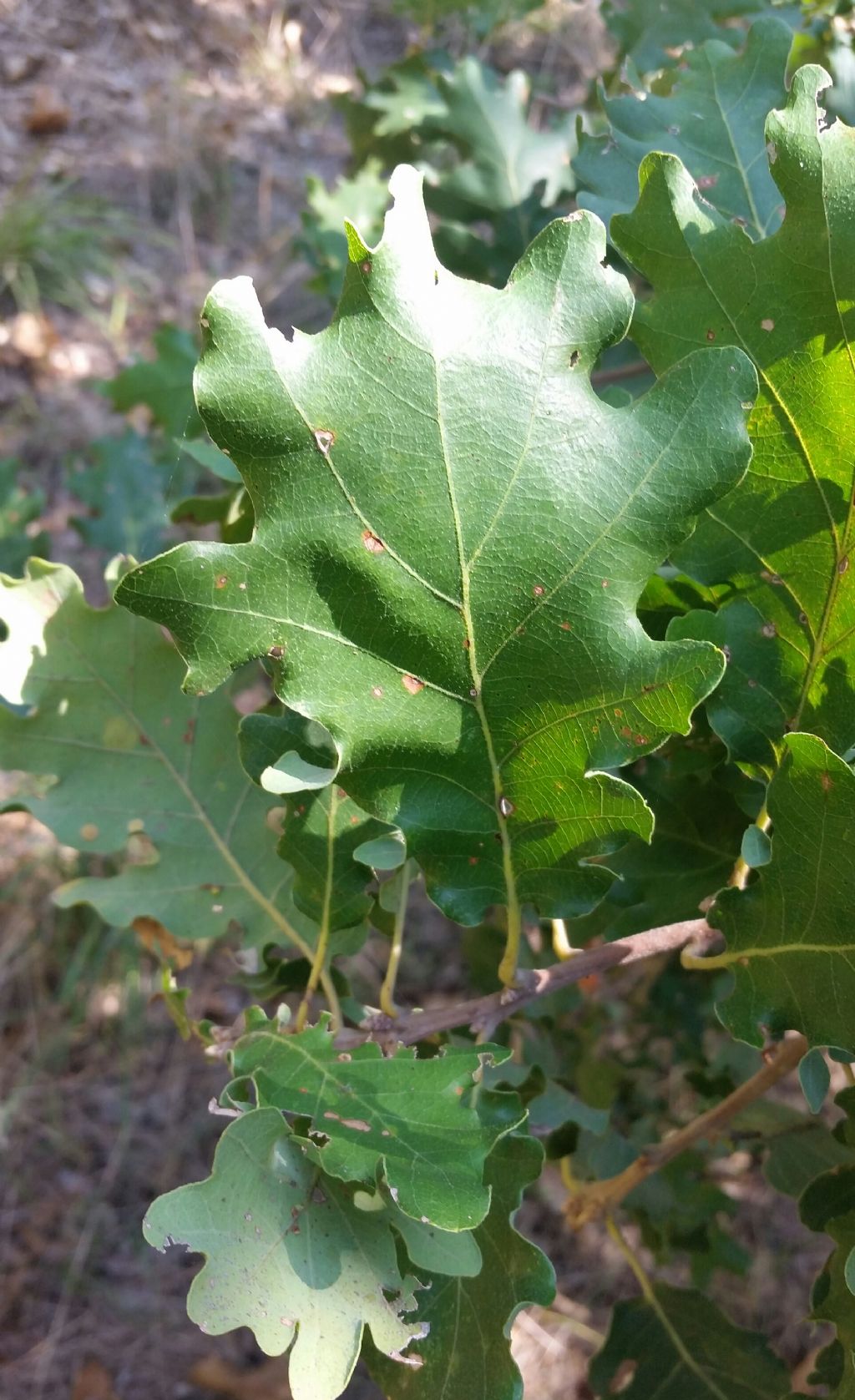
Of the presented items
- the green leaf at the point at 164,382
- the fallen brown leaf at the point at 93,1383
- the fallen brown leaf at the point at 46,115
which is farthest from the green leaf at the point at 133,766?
the fallen brown leaf at the point at 46,115

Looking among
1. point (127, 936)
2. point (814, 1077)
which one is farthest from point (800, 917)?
point (127, 936)

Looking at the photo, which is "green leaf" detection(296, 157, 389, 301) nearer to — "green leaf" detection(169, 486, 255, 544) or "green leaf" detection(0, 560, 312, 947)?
"green leaf" detection(169, 486, 255, 544)

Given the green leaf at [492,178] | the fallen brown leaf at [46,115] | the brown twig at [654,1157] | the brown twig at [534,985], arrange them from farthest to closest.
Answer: the fallen brown leaf at [46,115]
the green leaf at [492,178]
the brown twig at [654,1157]
the brown twig at [534,985]

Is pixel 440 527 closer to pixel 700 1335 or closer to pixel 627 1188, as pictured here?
pixel 627 1188

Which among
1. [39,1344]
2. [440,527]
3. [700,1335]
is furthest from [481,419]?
[39,1344]

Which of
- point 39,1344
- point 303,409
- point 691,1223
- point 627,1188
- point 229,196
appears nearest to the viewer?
point 303,409

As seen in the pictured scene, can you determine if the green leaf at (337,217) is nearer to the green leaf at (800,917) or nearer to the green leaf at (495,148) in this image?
the green leaf at (495,148)

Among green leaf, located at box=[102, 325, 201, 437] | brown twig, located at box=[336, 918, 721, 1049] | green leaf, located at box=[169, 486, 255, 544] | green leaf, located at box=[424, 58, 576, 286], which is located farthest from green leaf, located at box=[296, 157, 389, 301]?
brown twig, located at box=[336, 918, 721, 1049]

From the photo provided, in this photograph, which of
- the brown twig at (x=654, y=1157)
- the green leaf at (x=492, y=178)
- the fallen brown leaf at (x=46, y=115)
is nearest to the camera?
the brown twig at (x=654, y=1157)

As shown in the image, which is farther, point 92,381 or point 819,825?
point 92,381
